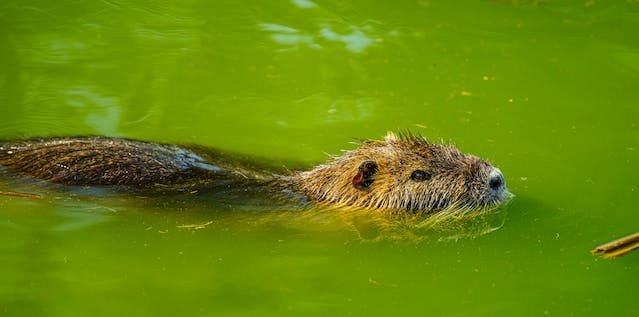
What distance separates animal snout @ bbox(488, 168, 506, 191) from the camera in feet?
17.5

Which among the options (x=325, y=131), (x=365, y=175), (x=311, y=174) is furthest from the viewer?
(x=325, y=131)

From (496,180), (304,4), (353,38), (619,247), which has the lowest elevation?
(619,247)

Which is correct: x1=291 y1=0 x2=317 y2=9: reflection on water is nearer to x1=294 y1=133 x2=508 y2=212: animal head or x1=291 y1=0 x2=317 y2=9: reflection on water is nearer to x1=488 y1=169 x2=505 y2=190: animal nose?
x1=294 y1=133 x2=508 y2=212: animal head

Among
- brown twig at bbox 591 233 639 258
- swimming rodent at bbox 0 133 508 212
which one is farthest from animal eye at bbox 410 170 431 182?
brown twig at bbox 591 233 639 258

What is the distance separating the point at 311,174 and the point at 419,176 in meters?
A: 0.64

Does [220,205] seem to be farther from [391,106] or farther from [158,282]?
[391,106]

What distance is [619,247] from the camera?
4.68 meters

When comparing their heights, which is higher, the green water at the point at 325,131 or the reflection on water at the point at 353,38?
the reflection on water at the point at 353,38

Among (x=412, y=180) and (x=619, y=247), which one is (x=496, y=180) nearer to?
(x=412, y=180)

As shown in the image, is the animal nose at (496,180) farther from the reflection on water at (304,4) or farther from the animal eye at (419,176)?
the reflection on water at (304,4)

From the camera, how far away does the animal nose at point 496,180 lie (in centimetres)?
534

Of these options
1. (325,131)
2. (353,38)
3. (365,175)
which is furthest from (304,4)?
(365,175)

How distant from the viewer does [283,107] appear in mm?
6789

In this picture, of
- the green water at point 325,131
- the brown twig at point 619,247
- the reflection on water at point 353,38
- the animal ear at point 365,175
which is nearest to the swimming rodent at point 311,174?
the animal ear at point 365,175
